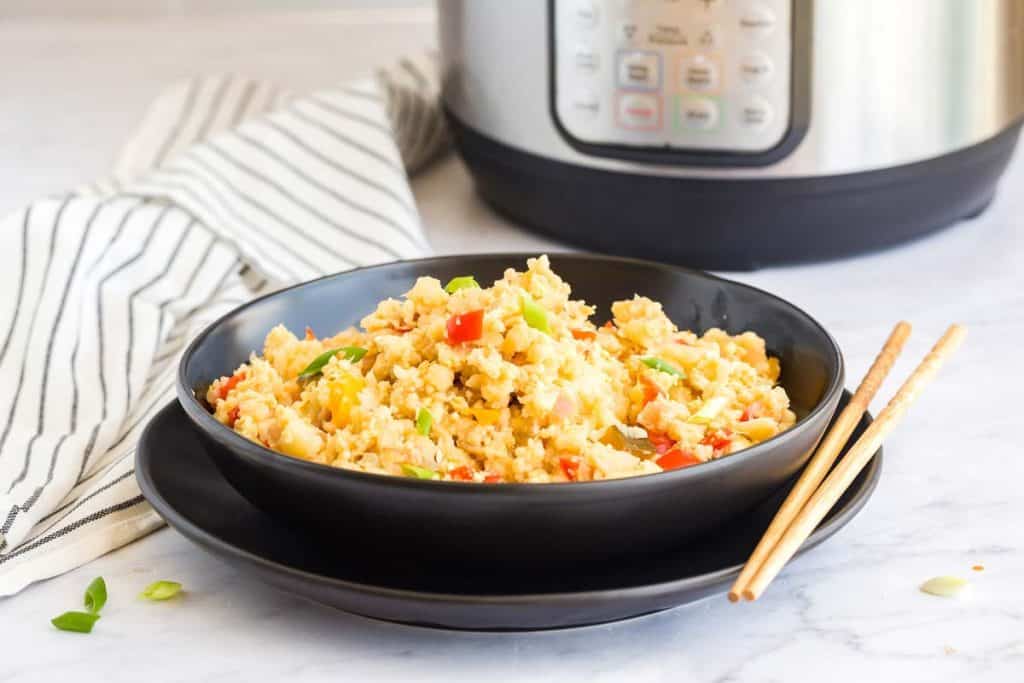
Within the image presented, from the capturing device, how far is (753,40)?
1.17 metres

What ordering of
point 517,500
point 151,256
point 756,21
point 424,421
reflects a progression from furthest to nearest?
point 151,256 < point 756,21 < point 424,421 < point 517,500

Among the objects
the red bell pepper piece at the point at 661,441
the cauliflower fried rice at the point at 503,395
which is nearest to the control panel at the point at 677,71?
the cauliflower fried rice at the point at 503,395

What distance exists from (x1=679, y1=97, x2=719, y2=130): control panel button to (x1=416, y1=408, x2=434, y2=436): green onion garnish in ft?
1.62

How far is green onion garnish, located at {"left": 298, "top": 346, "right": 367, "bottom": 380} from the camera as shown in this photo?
0.88m

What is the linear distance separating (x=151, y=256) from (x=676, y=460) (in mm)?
643

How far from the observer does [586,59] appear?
1.23m

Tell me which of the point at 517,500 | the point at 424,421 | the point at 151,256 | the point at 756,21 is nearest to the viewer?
the point at 517,500

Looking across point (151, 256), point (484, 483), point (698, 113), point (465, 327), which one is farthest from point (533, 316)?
point (151, 256)

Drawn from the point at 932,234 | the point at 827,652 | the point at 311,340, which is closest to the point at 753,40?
the point at 932,234

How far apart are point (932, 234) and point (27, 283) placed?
81 centimetres

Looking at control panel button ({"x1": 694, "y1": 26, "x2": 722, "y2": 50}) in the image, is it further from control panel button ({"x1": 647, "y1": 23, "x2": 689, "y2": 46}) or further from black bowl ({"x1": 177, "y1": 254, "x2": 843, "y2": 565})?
black bowl ({"x1": 177, "y1": 254, "x2": 843, "y2": 565})

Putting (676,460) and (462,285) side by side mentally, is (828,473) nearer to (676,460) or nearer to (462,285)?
(676,460)

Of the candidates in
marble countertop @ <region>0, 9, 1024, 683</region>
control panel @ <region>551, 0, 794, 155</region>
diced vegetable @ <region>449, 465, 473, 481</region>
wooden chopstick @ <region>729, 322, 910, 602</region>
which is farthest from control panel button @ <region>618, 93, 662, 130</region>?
diced vegetable @ <region>449, 465, 473, 481</region>

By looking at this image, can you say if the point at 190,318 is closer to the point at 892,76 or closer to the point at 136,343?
the point at 136,343
